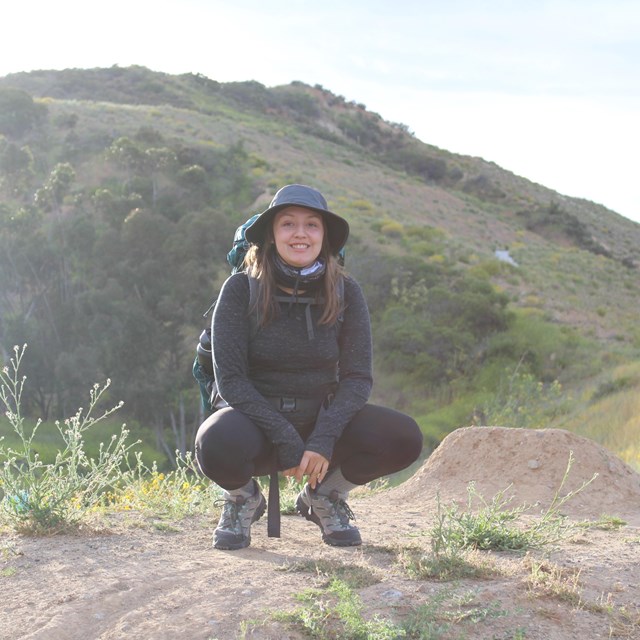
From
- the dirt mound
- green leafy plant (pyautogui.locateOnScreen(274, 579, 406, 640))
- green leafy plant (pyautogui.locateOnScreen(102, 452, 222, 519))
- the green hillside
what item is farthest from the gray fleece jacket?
the green hillside

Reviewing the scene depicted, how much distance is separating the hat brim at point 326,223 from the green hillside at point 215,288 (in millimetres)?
5214

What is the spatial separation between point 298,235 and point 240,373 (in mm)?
591

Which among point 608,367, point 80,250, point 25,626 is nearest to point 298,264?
point 25,626

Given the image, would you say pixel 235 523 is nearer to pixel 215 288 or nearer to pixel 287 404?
pixel 287 404

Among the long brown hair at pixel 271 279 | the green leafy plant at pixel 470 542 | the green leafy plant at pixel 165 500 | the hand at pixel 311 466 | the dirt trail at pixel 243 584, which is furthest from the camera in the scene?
the green leafy plant at pixel 165 500

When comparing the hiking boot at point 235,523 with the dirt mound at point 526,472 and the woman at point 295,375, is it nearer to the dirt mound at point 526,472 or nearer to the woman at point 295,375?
the woman at point 295,375

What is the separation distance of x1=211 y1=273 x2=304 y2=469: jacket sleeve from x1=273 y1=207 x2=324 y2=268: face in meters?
0.21

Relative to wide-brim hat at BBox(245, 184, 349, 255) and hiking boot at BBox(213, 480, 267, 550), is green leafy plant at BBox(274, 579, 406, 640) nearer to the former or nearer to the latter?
hiking boot at BBox(213, 480, 267, 550)

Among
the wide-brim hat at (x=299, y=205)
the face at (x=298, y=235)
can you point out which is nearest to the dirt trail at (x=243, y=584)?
the face at (x=298, y=235)

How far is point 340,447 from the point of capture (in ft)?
10.7

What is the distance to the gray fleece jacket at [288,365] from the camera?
10.1ft

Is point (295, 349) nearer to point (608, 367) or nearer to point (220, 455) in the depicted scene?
point (220, 455)

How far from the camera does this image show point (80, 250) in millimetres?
25562

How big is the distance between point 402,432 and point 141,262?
71.6ft
